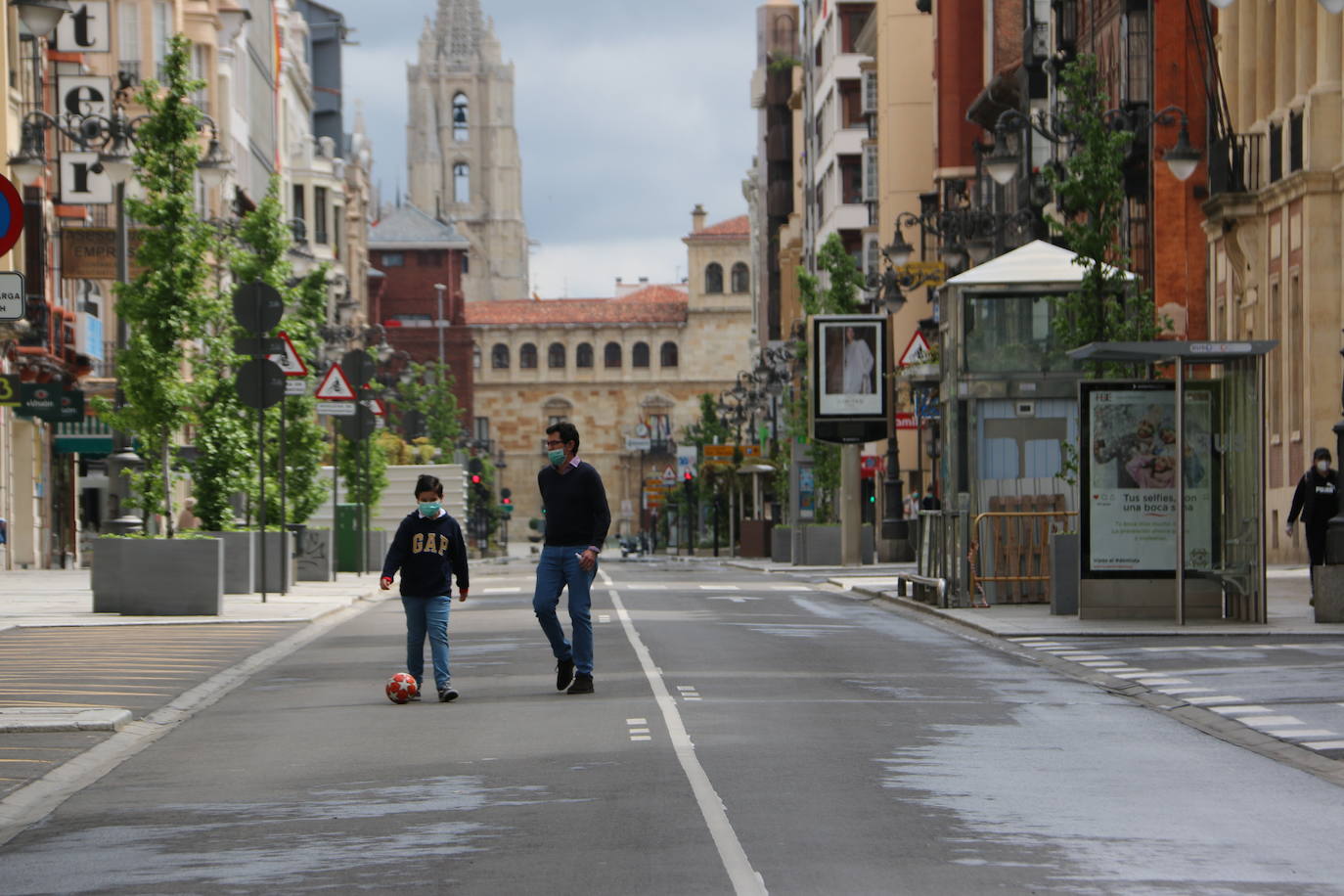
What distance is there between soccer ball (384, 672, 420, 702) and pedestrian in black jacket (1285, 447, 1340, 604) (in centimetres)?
1361

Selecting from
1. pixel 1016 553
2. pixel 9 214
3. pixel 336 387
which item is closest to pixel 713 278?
pixel 336 387

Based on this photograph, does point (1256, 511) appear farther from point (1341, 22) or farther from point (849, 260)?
point (849, 260)

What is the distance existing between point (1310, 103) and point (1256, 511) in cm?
2034

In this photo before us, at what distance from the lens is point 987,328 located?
30938mm

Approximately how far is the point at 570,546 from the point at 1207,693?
4502mm

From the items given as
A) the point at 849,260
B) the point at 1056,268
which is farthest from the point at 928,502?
the point at 1056,268

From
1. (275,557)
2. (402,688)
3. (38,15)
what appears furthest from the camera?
(275,557)

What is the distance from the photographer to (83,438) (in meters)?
59.4

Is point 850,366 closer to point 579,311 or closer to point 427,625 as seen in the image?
point 427,625

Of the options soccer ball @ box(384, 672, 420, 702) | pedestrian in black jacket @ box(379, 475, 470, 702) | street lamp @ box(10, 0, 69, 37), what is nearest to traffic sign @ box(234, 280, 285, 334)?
street lamp @ box(10, 0, 69, 37)

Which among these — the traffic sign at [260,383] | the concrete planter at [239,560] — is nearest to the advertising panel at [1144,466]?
the traffic sign at [260,383]

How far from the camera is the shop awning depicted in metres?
59.1

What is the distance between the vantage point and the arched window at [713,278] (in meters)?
184

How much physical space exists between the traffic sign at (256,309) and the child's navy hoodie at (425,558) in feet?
52.6
